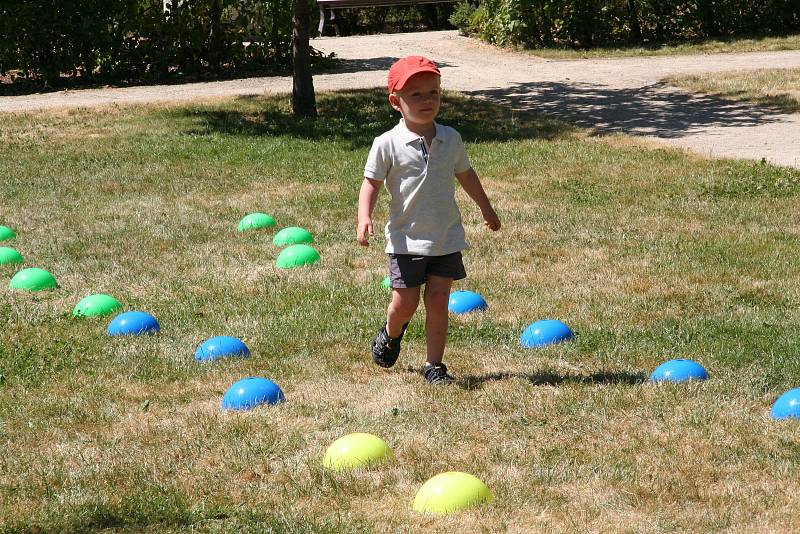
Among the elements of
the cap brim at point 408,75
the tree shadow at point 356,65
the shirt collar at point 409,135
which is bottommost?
the tree shadow at point 356,65

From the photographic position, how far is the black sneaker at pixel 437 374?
555 centimetres

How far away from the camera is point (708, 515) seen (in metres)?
4.00

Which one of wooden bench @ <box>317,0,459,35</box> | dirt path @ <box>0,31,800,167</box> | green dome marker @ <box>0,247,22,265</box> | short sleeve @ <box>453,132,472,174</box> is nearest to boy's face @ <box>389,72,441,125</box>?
short sleeve @ <box>453,132,472,174</box>

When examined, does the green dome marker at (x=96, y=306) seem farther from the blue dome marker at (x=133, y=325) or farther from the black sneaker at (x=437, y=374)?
the black sneaker at (x=437, y=374)

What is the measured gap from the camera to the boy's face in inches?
205

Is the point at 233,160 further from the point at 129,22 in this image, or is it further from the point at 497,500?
Answer: the point at 497,500

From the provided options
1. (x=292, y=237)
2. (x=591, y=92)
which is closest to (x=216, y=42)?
(x=591, y=92)

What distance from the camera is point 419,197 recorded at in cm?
538

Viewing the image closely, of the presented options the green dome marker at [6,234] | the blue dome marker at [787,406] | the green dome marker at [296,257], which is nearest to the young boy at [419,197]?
the blue dome marker at [787,406]

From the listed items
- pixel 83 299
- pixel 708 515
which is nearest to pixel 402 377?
pixel 708 515

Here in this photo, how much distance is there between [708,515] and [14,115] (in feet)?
44.9

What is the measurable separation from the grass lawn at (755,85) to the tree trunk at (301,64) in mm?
5735

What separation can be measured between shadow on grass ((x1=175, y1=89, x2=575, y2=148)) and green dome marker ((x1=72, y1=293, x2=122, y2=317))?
6.13 metres

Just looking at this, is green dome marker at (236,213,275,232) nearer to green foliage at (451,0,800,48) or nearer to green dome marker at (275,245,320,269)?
green dome marker at (275,245,320,269)
